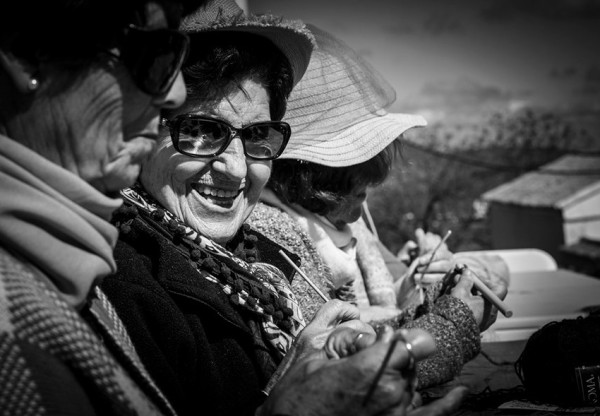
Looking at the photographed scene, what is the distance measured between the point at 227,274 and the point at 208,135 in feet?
1.34

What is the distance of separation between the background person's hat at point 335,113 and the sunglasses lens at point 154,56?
145cm

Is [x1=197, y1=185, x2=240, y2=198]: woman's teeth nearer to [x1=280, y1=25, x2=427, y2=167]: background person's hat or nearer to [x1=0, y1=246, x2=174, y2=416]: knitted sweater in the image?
[x1=280, y1=25, x2=427, y2=167]: background person's hat

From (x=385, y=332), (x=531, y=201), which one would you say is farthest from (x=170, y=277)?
(x=531, y=201)

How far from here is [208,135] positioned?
1.95m

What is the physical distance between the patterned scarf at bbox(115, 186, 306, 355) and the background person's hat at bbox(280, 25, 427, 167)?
904 millimetres

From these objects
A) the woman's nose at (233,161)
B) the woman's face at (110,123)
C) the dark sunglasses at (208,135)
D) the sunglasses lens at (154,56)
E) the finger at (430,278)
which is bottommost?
the finger at (430,278)

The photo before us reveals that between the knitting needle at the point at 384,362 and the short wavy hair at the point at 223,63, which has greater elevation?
the short wavy hair at the point at 223,63

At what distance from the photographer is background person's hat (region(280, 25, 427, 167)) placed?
9.03 ft

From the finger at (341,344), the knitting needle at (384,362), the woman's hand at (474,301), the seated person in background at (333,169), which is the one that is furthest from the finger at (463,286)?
the knitting needle at (384,362)

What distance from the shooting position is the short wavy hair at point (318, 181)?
113 inches

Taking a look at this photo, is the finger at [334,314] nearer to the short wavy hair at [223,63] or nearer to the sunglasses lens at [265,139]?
the sunglasses lens at [265,139]

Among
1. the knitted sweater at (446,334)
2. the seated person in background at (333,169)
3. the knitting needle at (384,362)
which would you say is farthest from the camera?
the seated person in background at (333,169)

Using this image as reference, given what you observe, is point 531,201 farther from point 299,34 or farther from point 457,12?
point 457,12

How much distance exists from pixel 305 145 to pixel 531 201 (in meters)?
10.7
